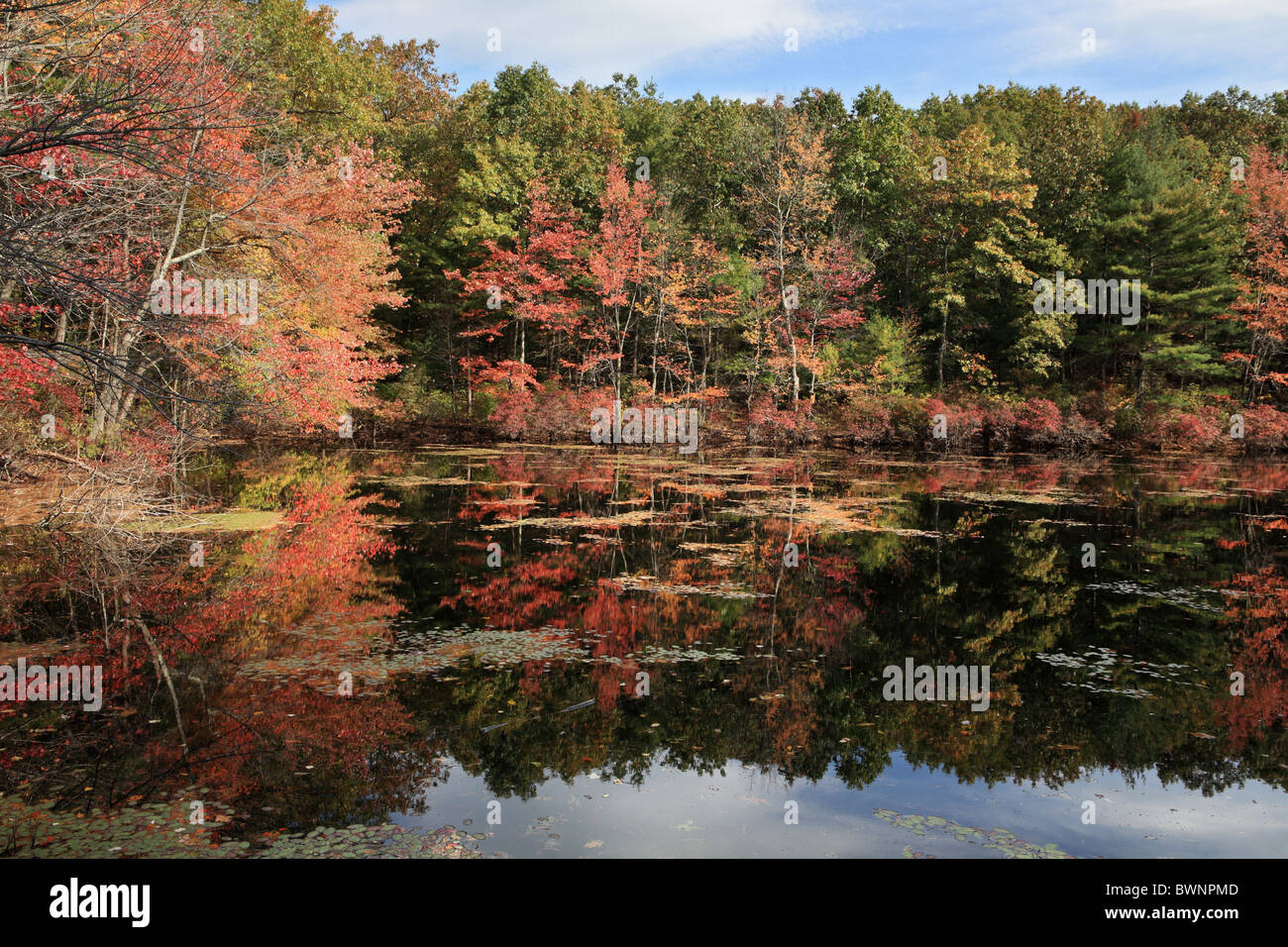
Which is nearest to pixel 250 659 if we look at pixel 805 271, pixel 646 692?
pixel 646 692

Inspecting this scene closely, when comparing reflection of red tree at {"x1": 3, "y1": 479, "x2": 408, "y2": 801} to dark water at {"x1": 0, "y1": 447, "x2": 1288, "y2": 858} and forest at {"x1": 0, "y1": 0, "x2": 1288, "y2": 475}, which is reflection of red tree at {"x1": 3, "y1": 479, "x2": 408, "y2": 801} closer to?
dark water at {"x1": 0, "y1": 447, "x2": 1288, "y2": 858}

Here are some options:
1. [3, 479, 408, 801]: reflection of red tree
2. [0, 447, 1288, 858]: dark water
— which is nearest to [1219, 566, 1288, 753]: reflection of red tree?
[0, 447, 1288, 858]: dark water

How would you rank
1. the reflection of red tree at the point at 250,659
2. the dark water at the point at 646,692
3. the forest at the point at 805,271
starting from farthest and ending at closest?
1. the forest at the point at 805,271
2. the reflection of red tree at the point at 250,659
3. the dark water at the point at 646,692

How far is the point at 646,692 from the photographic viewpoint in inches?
272

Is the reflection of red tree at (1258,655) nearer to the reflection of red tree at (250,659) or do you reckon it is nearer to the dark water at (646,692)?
the dark water at (646,692)

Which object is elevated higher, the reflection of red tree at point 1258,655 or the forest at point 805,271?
the forest at point 805,271

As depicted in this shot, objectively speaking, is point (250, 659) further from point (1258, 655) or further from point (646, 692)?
point (1258, 655)

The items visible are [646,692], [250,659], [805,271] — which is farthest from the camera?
[805,271]

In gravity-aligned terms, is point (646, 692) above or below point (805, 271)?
below

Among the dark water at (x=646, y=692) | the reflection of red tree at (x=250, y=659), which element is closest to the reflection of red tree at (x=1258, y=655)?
the dark water at (x=646, y=692)

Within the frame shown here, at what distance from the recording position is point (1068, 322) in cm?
3017

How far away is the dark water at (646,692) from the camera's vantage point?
4895 millimetres

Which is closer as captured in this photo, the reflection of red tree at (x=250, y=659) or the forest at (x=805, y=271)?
the reflection of red tree at (x=250, y=659)
